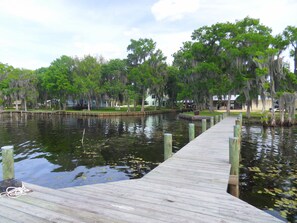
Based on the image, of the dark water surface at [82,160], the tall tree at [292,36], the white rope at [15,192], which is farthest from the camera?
the tall tree at [292,36]

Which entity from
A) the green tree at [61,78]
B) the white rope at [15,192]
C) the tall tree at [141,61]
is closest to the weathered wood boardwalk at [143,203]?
the white rope at [15,192]

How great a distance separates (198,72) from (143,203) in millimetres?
39634

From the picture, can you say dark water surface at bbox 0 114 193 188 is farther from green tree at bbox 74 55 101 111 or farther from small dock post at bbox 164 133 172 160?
green tree at bbox 74 55 101 111

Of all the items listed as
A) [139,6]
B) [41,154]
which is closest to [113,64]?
[139,6]

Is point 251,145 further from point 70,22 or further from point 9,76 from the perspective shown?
point 9,76

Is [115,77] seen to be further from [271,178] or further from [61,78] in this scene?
[271,178]

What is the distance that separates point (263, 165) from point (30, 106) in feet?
263

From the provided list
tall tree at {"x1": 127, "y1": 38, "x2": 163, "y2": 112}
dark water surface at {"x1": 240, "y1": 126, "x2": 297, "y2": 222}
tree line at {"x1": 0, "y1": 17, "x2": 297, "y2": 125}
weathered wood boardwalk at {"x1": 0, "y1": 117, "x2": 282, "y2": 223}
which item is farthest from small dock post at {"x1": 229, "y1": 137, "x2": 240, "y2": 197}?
tall tree at {"x1": 127, "y1": 38, "x2": 163, "y2": 112}

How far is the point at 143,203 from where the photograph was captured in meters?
4.96

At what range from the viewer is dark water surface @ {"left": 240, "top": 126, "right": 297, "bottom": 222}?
307 inches

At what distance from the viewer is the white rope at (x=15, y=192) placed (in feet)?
17.6

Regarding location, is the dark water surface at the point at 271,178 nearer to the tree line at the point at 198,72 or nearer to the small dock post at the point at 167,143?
the small dock post at the point at 167,143

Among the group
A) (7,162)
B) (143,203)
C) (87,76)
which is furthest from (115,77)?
(143,203)

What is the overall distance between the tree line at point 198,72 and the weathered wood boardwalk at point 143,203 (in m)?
25.9
